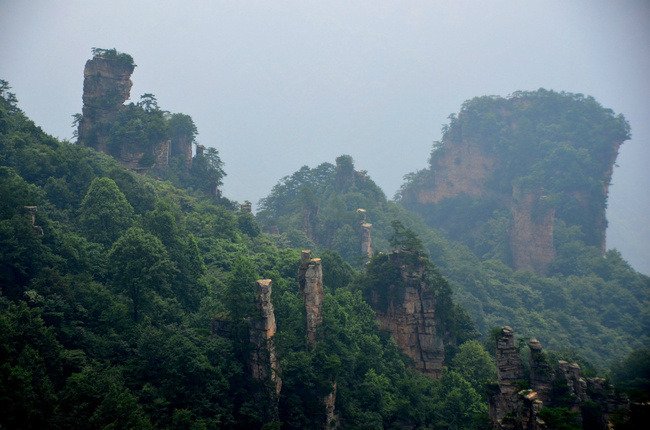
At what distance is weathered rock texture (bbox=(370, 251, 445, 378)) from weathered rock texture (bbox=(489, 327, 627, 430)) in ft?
32.3

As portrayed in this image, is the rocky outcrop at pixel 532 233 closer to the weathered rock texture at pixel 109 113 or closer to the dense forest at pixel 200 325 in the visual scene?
the dense forest at pixel 200 325

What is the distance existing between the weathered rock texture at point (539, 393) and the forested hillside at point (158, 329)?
2.89 meters

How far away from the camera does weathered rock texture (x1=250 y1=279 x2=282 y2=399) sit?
29312 millimetres

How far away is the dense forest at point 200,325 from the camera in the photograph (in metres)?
24.3

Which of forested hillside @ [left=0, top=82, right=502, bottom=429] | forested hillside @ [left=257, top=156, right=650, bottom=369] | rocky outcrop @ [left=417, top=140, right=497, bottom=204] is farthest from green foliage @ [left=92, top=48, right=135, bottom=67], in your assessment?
rocky outcrop @ [left=417, top=140, right=497, bottom=204]

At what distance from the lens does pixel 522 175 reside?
83625 millimetres

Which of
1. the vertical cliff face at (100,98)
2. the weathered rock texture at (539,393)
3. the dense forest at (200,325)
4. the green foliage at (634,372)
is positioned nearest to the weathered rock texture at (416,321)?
the dense forest at (200,325)

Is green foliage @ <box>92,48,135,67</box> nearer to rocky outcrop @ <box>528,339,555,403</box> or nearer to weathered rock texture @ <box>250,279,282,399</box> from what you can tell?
weathered rock texture @ <box>250,279,282,399</box>

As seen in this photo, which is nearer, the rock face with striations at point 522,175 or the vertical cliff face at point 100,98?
the vertical cliff face at point 100,98

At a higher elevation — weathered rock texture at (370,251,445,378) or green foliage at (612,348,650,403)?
weathered rock texture at (370,251,445,378)

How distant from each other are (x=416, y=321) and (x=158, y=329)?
18.0 meters

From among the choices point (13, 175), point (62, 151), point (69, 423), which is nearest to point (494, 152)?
point (62, 151)

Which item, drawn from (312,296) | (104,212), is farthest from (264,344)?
(104,212)

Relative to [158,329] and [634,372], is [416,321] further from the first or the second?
[158,329]
